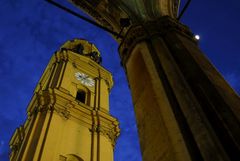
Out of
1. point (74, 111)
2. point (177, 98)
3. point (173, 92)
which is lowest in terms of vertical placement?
point (177, 98)

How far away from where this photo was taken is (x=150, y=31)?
4137 millimetres

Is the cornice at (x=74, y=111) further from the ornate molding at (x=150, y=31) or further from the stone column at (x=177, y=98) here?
the stone column at (x=177, y=98)

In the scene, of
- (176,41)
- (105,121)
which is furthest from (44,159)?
(176,41)

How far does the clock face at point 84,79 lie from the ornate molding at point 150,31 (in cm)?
2245

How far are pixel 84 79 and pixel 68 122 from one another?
7.87m

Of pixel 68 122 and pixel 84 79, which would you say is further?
pixel 84 79

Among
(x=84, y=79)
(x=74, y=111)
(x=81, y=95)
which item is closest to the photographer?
→ (x=74, y=111)

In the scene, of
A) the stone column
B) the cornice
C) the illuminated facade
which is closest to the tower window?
the cornice

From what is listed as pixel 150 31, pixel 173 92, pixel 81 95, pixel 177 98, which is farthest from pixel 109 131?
pixel 177 98

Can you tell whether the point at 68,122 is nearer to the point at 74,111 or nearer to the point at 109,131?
the point at 74,111

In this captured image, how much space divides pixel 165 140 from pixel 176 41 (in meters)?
1.44

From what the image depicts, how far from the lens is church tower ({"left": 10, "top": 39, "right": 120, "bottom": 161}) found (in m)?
17.2

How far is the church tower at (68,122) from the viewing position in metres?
17.2

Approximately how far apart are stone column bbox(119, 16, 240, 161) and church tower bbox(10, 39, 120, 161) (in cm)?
1313
